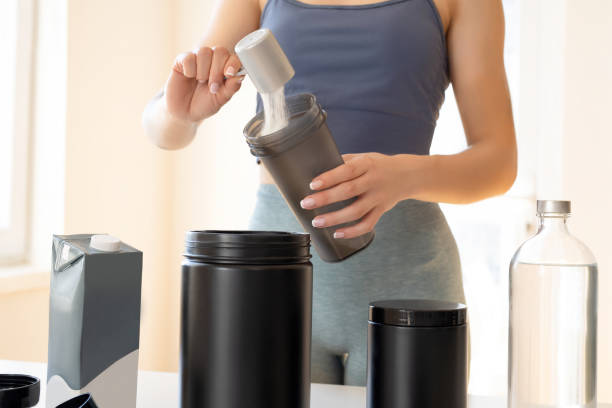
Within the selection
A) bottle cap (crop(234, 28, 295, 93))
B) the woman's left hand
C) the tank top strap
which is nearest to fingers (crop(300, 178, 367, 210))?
the woman's left hand

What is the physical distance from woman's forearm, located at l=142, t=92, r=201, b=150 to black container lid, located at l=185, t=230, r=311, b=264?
43cm

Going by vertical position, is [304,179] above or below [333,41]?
below

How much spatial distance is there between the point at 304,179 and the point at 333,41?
400 mm

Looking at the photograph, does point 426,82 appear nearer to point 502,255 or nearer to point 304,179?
point 304,179

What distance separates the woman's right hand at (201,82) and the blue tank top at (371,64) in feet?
0.70

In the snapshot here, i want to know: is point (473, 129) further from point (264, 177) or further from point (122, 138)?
point (122, 138)

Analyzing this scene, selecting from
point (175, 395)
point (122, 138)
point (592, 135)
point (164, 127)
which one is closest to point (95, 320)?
point (175, 395)

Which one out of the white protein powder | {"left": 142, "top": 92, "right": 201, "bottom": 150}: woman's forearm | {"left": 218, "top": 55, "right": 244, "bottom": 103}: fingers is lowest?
the white protein powder

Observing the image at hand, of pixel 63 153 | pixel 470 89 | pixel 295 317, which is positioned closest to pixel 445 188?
pixel 470 89

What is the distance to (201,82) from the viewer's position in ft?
2.56

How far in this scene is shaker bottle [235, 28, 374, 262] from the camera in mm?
571

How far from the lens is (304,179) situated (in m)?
0.63

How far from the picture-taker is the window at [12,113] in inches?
78.0

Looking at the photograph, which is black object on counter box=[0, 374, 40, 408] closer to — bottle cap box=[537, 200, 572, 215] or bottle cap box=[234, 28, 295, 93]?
bottle cap box=[234, 28, 295, 93]
